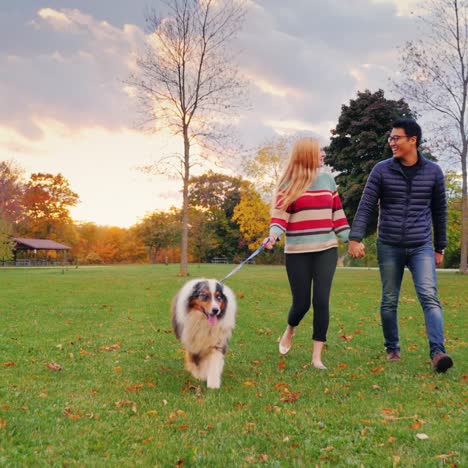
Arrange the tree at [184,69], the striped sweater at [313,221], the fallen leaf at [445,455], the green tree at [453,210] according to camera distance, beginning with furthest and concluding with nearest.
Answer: the green tree at [453,210] → the tree at [184,69] → the striped sweater at [313,221] → the fallen leaf at [445,455]

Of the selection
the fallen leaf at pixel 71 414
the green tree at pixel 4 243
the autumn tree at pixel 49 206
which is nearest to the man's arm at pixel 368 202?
the fallen leaf at pixel 71 414

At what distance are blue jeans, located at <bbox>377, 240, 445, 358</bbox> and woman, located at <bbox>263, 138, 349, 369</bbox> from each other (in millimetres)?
685

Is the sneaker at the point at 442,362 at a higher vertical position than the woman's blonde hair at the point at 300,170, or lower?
lower

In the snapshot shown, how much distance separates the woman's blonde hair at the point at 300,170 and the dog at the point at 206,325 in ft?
4.06

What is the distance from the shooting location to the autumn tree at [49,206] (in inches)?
2655

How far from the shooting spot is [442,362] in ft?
16.1

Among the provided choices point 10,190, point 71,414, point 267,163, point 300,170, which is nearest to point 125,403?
point 71,414

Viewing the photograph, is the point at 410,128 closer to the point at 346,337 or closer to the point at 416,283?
the point at 416,283

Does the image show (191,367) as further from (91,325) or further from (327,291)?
(91,325)

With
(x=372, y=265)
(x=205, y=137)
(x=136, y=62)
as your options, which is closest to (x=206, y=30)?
(x=136, y=62)

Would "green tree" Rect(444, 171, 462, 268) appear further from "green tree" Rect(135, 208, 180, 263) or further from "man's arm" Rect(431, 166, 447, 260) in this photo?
"man's arm" Rect(431, 166, 447, 260)

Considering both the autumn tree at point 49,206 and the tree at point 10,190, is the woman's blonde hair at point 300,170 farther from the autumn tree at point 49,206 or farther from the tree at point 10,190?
the autumn tree at point 49,206

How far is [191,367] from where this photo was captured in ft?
16.3

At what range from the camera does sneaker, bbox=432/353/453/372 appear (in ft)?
16.1
